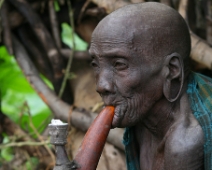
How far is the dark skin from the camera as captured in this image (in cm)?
257

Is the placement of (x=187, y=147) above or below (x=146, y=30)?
below

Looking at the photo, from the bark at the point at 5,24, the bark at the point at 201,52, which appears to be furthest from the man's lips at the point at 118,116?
the bark at the point at 5,24

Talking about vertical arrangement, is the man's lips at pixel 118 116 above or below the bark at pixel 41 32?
above

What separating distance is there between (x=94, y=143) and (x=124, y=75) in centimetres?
33

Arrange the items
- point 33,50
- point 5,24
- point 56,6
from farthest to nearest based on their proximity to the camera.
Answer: point 56,6
point 33,50
point 5,24

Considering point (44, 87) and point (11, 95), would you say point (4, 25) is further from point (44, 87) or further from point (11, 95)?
point (11, 95)

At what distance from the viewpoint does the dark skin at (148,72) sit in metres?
2.57

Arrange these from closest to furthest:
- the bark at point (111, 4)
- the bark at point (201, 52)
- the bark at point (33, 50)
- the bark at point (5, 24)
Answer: the bark at point (201, 52) < the bark at point (111, 4) < the bark at point (5, 24) < the bark at point (33, 50)

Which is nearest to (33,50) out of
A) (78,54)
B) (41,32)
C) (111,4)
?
(41,32)

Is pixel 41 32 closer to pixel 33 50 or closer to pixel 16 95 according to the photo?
pixel 33 50

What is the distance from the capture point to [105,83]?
103 inches

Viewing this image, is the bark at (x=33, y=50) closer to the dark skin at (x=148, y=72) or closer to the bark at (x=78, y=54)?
the bark at (x=78, y=54)

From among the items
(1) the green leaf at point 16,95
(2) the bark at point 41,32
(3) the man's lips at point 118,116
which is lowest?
(1) the green leaf at point 16,95

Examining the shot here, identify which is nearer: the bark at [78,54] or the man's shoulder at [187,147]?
the man's shoulder at [187,147]
